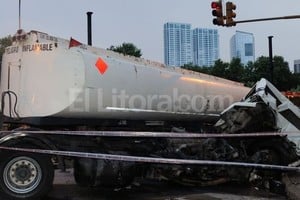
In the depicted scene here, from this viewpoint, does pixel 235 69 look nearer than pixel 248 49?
Yes

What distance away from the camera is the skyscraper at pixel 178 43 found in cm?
3719

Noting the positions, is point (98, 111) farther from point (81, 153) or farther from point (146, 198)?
point (146, 198)

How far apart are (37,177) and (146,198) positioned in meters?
1.86

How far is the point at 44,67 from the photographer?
26.1ft

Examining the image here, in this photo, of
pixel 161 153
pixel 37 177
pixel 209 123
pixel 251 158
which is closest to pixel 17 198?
pixel 37 177

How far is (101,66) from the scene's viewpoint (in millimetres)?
8422

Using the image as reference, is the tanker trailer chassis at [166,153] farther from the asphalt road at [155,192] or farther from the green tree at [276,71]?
the green tree at [276,71]

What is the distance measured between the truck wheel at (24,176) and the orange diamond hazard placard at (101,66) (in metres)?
1.73

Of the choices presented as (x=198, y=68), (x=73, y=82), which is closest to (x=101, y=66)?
(x=73, y=82)

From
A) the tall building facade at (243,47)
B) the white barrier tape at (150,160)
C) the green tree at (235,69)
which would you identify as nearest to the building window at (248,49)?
the tall building facade at (243,47)

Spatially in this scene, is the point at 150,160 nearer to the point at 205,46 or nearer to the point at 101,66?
the point at 101,66

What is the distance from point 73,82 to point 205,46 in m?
38.7

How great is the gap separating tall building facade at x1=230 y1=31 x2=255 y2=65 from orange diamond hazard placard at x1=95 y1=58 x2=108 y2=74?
132 ft

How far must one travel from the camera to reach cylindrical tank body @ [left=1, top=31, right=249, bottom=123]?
7.94m
